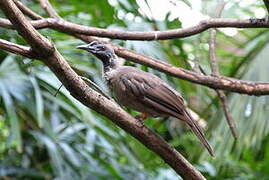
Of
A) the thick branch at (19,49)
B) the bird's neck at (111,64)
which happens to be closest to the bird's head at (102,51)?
the bird's neck at (111,64)

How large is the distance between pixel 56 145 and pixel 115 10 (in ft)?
3.36

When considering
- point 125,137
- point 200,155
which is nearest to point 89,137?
point 125,137

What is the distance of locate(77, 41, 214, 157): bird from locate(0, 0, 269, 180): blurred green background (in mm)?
295

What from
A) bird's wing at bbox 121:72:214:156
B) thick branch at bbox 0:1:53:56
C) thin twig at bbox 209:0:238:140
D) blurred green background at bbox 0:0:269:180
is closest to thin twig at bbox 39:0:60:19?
blurred green background at bbox 0:0:269:180

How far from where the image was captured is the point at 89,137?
3.72m

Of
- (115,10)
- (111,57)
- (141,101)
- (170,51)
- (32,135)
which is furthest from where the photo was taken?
(32,135)

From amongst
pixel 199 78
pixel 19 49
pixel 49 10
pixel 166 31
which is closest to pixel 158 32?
pixel 166 31

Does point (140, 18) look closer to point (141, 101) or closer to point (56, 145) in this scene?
point (141, 101)

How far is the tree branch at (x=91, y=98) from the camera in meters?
1.67

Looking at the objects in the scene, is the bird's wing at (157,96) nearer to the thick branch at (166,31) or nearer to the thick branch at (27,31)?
the thick branch at (166,31)

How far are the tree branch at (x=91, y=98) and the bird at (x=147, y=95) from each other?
0.80 feet

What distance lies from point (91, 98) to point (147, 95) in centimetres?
59

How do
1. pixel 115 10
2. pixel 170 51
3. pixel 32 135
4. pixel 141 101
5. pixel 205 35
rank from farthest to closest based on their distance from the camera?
pixel 205 35, pixel 32 135, pixel 170 51, pixel 115 10, pixel 141 101

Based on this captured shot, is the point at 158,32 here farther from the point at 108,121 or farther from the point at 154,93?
the point at 108,121
